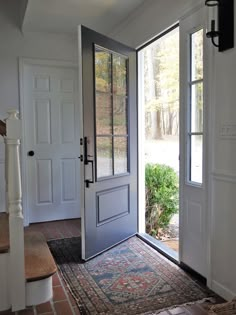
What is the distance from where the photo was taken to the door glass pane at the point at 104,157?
2992 mm

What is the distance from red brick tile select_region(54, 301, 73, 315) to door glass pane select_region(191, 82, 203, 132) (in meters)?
1.60

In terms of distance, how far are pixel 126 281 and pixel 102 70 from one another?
1894 millimetres

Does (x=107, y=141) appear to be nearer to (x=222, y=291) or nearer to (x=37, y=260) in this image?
(x=37, y=260)

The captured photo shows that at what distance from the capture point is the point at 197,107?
2502 millimetres

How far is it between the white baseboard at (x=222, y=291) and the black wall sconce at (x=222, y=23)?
1.62 metres

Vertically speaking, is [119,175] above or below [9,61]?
below

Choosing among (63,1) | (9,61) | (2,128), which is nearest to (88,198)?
(2,128)

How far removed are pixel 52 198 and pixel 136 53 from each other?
219 cm

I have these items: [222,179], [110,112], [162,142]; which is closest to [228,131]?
[222,179]

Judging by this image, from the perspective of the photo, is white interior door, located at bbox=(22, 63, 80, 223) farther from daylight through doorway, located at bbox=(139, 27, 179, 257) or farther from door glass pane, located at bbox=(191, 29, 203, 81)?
door glass pane, located at bbox=(191, 29, 203, 81)

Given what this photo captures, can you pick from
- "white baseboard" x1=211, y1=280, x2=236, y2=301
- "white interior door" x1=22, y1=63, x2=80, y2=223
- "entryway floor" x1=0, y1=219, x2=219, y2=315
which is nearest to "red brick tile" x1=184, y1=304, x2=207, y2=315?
"entryway floor" x1=0, y1=219, x2=219, y2=315

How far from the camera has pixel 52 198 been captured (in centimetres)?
428

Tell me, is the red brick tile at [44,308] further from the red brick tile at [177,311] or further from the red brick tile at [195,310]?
the red brick tile at [195,310]

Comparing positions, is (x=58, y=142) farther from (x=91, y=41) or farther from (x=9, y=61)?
(x=91, y=41)
